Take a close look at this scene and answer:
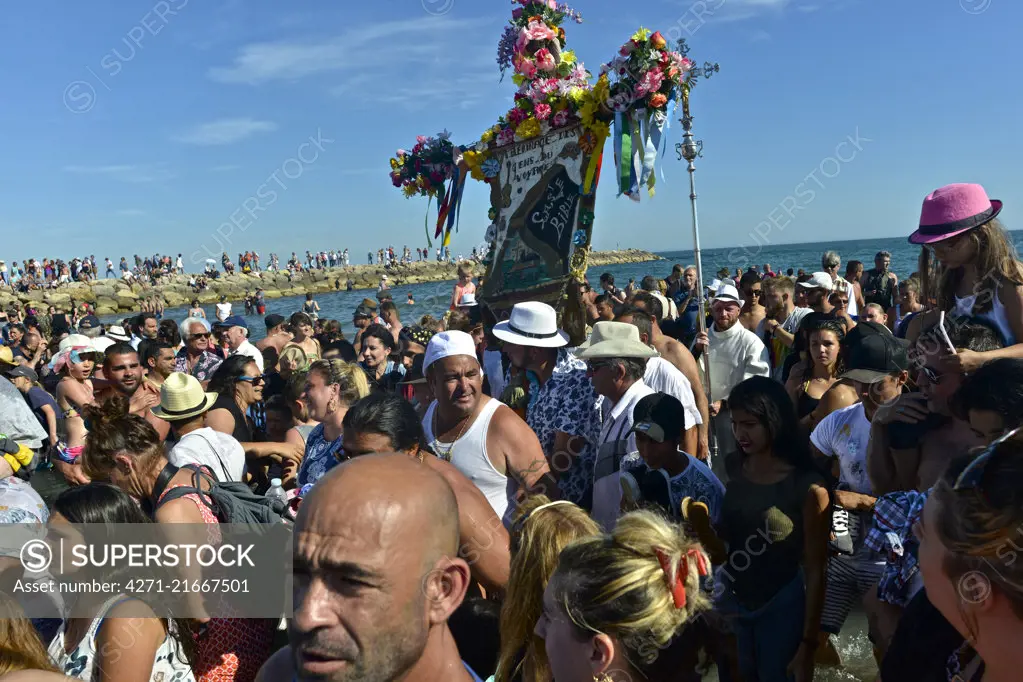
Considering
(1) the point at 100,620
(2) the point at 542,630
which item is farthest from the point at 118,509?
(2) the point at 542,630

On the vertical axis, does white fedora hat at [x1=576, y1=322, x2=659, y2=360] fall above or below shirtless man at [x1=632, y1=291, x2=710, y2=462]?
above

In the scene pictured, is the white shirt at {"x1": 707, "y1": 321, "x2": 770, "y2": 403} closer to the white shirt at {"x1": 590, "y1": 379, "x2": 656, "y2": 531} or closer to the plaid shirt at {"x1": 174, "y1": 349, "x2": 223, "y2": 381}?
the white shirt at {"x1": 590, "y1": 379, "x2": 656, "y2": 531}

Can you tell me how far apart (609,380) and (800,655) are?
169cm

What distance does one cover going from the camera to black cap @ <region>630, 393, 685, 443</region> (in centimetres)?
329

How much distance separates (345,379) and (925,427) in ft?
10.9

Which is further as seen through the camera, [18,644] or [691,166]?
[691,166]

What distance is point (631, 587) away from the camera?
6.47 feet

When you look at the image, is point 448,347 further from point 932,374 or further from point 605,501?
point 932,374

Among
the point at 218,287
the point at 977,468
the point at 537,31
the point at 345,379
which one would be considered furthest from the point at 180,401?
the point at 218,287

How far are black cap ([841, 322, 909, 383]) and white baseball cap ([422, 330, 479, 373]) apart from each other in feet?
6.50

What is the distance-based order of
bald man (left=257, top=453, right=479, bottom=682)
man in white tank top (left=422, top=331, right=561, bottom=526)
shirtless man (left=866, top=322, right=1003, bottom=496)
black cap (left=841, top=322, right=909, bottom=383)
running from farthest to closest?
man in white tank top (left=422, top=331, right=561, bottom=526), black cap (left=841, top=322, right=909, bottom=383), shirtless man (left=866, top=322, right=1003, bottom=496), bald man (left=257, top=453, right=479, bottom=682)

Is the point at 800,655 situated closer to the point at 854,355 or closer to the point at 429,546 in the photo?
the point at 854,355

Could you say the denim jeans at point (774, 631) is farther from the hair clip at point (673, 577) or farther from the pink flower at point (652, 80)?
the pink flower at point (652, 80)

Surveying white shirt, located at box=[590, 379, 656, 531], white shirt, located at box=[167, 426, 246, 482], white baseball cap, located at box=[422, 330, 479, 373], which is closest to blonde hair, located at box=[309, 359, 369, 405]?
white shirt, located at box=[167, 426, 246, 482]
